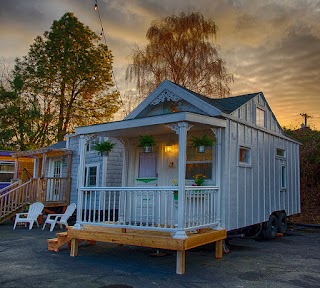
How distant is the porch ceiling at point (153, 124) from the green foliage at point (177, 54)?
10.00 metres

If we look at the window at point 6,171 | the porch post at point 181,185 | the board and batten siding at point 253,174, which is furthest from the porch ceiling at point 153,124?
the window at point 6,171

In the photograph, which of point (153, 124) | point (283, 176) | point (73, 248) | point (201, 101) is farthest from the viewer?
point (283, 176)

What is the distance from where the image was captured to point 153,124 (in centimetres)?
628

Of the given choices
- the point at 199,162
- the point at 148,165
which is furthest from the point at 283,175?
the point at 148,165

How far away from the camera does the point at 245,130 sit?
7941 mm

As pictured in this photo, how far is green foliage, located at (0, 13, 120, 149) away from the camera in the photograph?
21078mm

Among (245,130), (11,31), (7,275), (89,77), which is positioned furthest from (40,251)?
(89,77)

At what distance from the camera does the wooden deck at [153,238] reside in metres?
5.35

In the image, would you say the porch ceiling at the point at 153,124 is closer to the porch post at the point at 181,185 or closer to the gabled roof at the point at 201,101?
the porch post at the point at 181,185

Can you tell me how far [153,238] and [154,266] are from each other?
685mm

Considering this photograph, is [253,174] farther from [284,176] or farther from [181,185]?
[181,185]

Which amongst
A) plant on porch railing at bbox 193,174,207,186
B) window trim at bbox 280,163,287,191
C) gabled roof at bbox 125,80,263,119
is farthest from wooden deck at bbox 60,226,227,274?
window trim at bbox 280,163,287,191

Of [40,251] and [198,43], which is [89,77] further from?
[40,251]

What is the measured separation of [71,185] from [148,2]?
25.9 feet
